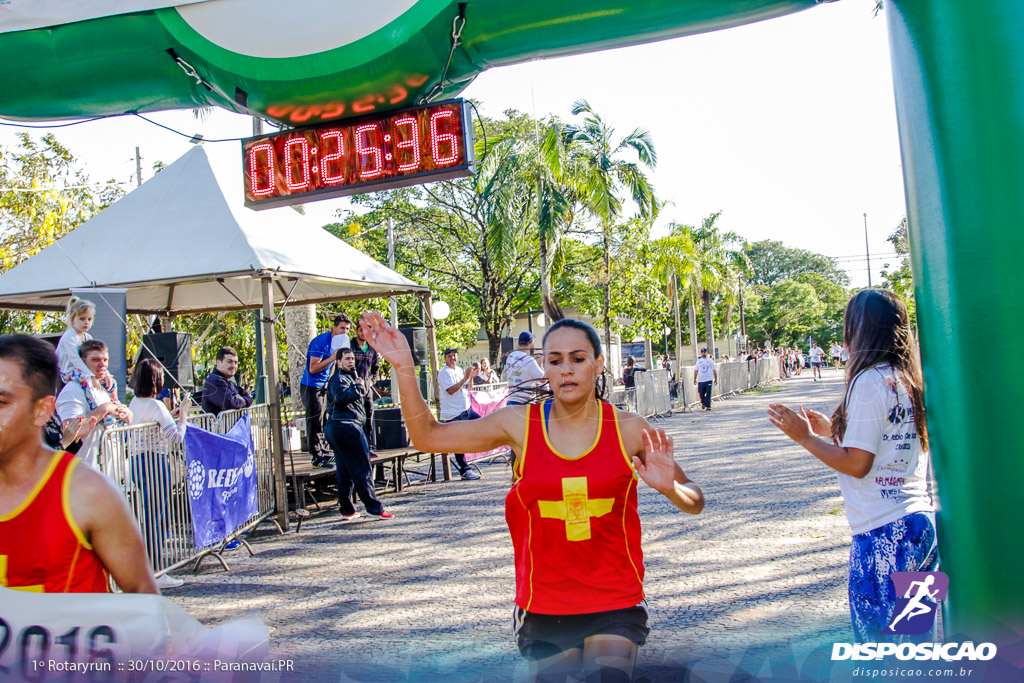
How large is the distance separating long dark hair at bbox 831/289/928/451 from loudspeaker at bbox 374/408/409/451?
797 centimetres

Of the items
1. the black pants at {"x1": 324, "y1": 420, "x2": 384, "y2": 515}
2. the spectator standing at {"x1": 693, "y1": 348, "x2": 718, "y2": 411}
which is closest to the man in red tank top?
the black pants at {"x1": 324, "y1": 420, "x2": 384, "y2": 515}

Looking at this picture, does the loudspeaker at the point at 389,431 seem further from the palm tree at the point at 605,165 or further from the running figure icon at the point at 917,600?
the running figure icon at the point at 917,600

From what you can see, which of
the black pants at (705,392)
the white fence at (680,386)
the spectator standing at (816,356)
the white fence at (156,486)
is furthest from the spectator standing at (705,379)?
the white fence at (156,486)

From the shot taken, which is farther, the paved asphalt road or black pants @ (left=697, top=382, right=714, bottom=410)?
black pants @ (left=697, top=382, right=714, bottom=410)

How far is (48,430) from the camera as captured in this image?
195 inches

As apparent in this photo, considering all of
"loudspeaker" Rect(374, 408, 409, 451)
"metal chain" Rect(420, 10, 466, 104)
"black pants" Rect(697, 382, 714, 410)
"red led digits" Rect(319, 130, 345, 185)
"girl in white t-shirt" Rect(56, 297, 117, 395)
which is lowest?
"black pants" Rect(697, 382, 714, 410)

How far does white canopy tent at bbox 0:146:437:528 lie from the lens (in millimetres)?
7719

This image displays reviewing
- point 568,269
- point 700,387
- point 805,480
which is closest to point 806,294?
point 805,480

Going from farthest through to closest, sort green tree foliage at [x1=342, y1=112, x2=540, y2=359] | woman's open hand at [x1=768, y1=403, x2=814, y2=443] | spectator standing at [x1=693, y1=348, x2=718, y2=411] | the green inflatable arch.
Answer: spectator standing at [x1=693, y1=348, x2=718, y2=411] < green tree foliage at [x1=342, y1=112, x2=540, y2=359] < woman's open hand at [x1=768, y1=403, x2=814, y2=443] < the green inflatable arch

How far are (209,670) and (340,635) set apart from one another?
2.81 meters

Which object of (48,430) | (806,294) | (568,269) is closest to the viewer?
(48,430)

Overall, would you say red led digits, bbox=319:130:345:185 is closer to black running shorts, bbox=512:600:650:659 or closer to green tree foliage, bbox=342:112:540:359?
green tree foliage, bbox=342:112:540:359

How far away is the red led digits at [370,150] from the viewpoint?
3600mm

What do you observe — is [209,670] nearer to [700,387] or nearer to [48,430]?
[48,430]
